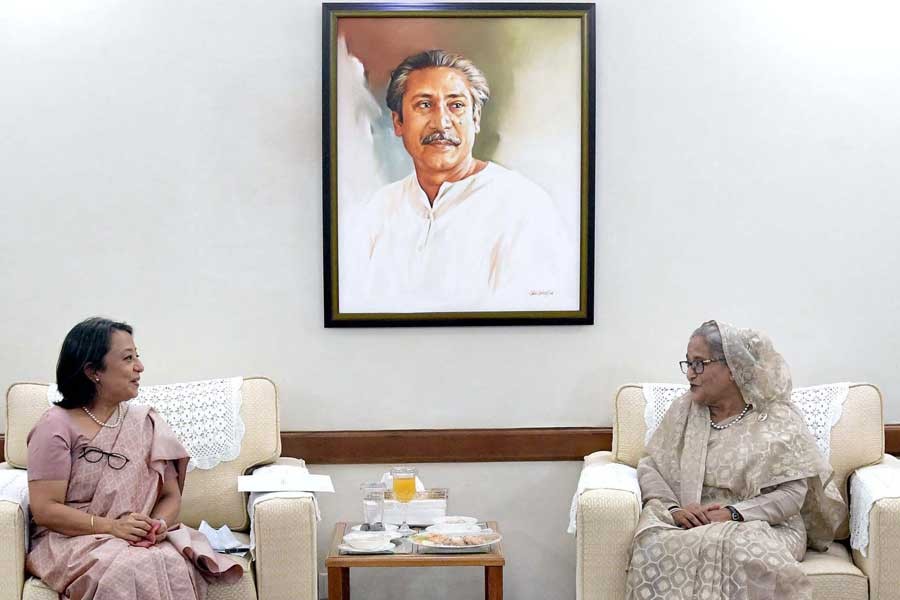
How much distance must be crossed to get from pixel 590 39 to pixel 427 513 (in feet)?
5.94

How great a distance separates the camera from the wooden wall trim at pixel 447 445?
13.5 ft

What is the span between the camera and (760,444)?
3.49 m

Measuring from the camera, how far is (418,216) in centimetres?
409

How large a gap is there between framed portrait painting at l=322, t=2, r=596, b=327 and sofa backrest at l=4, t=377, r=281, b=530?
1.99 feet

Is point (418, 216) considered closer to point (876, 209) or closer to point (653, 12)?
point (653, 12)

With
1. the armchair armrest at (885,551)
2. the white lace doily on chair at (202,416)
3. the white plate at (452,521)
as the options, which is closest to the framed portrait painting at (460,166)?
the white lace doily on chair at (202,416)

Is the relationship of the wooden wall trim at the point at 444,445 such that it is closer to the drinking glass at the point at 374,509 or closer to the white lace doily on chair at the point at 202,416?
the white lace doily on chair at the point at 202,416

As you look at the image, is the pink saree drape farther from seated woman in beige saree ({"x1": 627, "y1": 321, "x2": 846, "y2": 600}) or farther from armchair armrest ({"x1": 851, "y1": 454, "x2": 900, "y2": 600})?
armchair armrest ({"x1": 851, "y1": 454, "x2": 900, "y2": 600})

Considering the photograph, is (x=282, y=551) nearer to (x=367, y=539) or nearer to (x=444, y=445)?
(x=367, y=539)

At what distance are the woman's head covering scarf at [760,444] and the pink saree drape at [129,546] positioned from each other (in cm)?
143

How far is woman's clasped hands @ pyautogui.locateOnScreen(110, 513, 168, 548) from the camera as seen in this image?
10.3ft

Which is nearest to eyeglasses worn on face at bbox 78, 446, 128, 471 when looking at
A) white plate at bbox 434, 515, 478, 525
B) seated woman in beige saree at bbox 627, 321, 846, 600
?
white plate at bbox 434, 515, 478, 525

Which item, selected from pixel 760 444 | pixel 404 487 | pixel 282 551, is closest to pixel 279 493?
pixel 282 551

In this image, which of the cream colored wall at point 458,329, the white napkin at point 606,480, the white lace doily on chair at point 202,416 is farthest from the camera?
the cream colored wall at point 458,329
